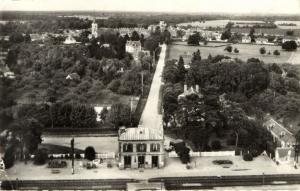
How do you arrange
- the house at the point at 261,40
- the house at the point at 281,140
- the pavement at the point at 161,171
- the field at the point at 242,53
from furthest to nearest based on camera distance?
the house at the point at 261,40, the field at the point at 242,53, the house at the point at 281,140, the pavement at the point at 161,171

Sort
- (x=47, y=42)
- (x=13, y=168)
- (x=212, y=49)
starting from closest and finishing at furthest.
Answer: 1. (x=13, y=168)
2. (x=47, y=42)
3. (x=212, y=49)

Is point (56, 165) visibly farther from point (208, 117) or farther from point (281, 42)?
point (281, 42)

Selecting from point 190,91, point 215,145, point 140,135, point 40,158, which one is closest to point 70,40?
point 190,91

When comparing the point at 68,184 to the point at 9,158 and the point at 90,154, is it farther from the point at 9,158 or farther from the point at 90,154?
the point at 9,158

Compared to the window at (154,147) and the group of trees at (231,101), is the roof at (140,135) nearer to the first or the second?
the window at (154,147)

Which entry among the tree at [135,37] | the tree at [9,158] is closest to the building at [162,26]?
the tree at [135,37]

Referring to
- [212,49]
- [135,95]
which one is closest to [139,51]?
[212,49]
